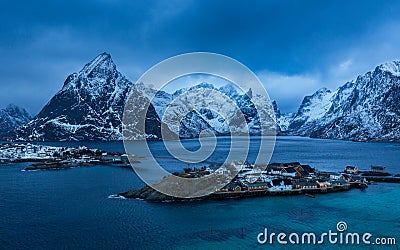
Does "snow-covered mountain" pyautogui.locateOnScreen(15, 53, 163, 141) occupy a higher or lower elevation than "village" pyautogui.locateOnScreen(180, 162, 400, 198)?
higher

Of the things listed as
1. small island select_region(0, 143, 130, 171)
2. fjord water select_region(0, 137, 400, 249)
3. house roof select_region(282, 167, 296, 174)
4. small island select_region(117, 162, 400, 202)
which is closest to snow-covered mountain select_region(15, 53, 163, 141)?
small island select_region(0, 143, 130, 171)

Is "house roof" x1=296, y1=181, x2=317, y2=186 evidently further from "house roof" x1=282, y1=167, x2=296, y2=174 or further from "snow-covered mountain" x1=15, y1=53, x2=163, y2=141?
"snow-covered mountain" x1=15, y1=53, x2=163, y2=141

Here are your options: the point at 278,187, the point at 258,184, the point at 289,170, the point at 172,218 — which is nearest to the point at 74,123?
the point at 289,170

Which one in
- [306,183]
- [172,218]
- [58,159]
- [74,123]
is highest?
[74,123]

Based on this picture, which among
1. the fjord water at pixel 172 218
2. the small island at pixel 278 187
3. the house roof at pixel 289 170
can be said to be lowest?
the fjord water at pixel 172 218

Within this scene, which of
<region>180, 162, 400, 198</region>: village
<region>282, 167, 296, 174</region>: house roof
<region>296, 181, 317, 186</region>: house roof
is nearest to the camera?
<region>180, 162, 400, 198</region>: village

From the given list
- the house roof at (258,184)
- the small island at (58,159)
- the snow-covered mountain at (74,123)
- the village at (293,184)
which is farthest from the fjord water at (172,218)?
the snow-covered mountain at (74,123)

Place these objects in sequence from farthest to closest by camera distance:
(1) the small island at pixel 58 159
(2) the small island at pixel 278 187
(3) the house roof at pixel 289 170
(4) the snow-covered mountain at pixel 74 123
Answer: (4) the snow-covered mountain at pixel 74 123 < (1) the small island at pixel 58 159 < (3) the house roof at pixel 289 170 < (2) the small island at pixel 278 187

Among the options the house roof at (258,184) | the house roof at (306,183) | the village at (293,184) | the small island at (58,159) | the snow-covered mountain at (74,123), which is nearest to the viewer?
the village at (293,184)

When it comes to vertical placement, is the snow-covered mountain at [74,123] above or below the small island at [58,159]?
above

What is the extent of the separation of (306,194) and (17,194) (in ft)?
122

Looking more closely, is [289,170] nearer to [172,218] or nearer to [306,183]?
[306,183]

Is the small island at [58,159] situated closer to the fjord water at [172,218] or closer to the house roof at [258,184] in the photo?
the fjord water at [172,218]

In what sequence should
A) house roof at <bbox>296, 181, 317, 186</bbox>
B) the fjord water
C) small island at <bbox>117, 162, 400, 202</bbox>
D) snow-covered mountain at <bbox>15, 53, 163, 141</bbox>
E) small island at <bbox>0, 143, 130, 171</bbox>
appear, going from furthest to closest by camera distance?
snow-covered mountain at <bbox>15, 53, 163, 141</bbox>, small island at <bbox>0, 143, 130, 171</bbox>, house roof at <bbox>296, 181, 317, 186</bbox>, small island at <bbox>117, 162, 400, 202</bbox>, the fjord water
